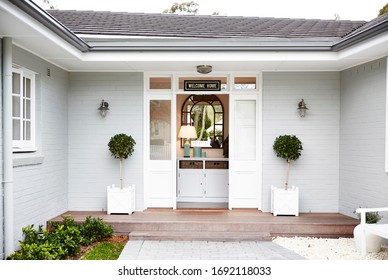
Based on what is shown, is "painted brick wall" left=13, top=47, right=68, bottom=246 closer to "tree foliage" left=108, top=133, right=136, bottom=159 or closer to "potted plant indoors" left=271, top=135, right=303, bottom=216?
"tree foliage" left=108, top=133, right=136, bottom=159

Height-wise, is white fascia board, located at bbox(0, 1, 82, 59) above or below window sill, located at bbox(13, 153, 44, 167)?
above

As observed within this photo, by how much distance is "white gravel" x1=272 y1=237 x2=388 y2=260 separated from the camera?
5.54m

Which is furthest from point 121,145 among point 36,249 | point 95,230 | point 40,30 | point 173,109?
point 40,30

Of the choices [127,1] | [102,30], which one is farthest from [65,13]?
[127,1]

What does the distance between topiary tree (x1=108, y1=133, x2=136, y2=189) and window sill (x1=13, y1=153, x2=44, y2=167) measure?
4.09 ft

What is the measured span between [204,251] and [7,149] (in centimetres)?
284

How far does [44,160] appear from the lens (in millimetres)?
6570

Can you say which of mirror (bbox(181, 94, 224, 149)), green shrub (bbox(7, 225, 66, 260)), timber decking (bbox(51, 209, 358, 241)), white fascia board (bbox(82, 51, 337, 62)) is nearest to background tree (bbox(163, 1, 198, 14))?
mirror (bbox(181, 94, 224, 149))

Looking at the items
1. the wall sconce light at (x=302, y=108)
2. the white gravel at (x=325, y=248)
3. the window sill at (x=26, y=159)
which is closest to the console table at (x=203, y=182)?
the wall sconce light at (x=302, y=108)

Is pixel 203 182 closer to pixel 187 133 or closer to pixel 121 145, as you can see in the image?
pixel 187 133

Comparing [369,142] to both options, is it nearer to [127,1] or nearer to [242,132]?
[242,132]

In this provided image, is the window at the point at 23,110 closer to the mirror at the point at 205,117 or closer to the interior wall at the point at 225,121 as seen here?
the interior wall at the point at 225,121

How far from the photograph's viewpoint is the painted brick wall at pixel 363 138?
21.0ft

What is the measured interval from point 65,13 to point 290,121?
18.8ft
